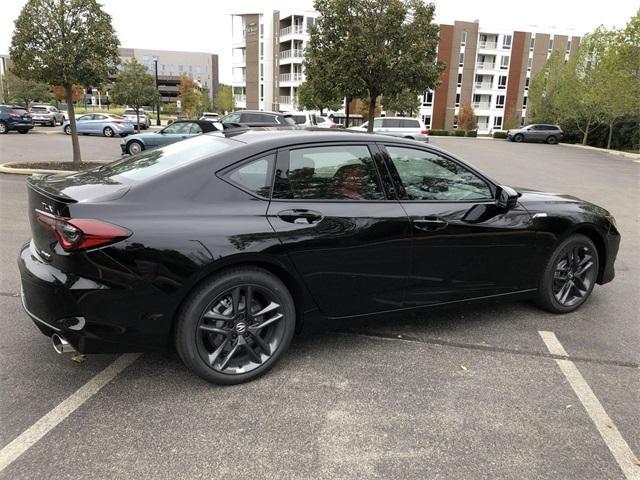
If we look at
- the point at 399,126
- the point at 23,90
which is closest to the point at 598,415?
the point at 399,126

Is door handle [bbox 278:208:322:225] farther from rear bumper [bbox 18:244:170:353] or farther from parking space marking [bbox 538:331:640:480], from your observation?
parking space marking [bbox 538:331:640:480]

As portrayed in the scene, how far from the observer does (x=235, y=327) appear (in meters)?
3.13

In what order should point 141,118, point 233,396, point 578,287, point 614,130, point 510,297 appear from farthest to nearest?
1. point 141,118
2. point 614,130
3. point 578,287
4. point 510,297
5. point 233,396

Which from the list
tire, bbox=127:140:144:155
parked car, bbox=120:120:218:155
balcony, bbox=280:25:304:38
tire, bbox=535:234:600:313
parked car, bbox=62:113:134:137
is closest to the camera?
tire, bbox=535:234:600:313

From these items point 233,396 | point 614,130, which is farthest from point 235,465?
point 614,130

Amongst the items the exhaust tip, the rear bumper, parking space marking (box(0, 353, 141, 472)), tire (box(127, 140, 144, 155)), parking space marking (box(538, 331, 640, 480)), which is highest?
the rear bumper

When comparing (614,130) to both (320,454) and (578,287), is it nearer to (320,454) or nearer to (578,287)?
(578,287)

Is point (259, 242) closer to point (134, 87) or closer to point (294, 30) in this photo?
point (134, 87)

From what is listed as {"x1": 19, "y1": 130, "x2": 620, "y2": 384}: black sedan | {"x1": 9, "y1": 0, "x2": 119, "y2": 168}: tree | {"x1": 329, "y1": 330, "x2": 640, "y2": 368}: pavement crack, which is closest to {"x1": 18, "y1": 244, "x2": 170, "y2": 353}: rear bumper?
{"x1": 19, "y1": 130, "x2": 620, "y2": 384}: black sedan

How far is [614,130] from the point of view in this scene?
3700 centimetres

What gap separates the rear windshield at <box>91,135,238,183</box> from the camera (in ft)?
10.7

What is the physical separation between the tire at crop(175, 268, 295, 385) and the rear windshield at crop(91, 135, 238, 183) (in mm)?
803

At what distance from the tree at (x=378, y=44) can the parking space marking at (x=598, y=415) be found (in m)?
13.9

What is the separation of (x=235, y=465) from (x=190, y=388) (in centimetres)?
78
